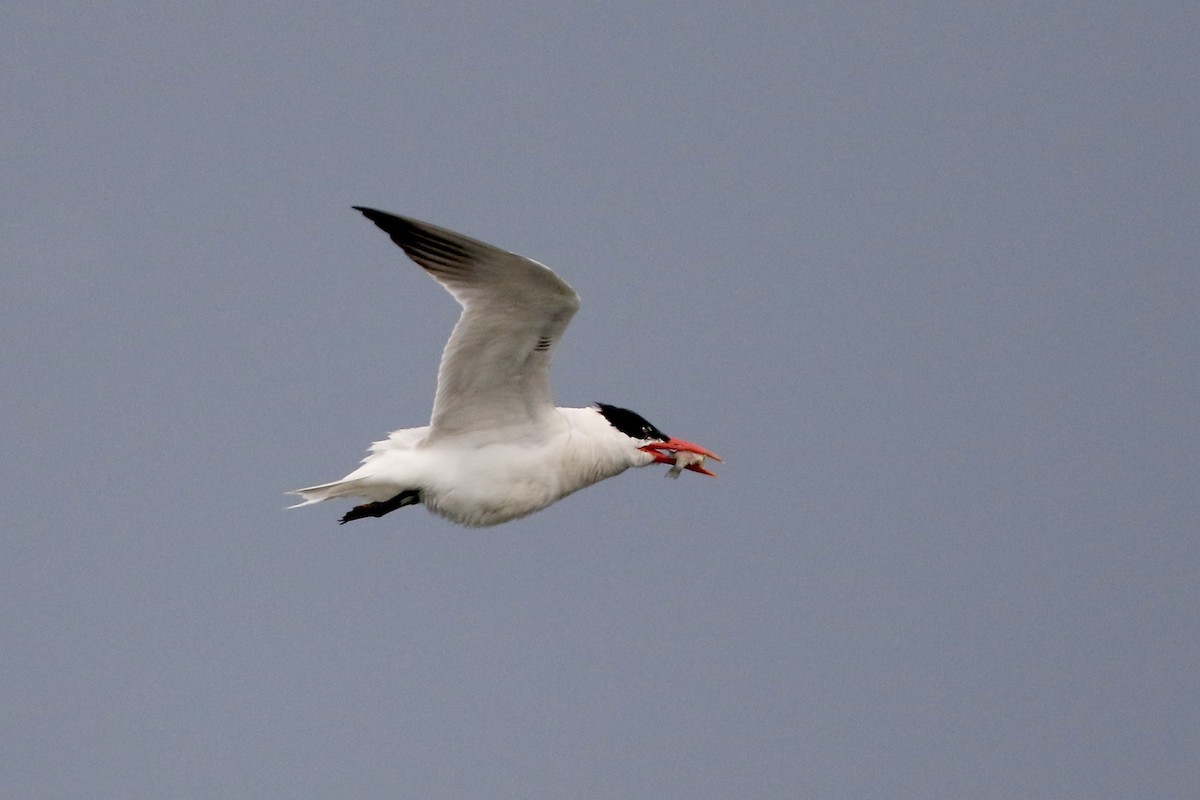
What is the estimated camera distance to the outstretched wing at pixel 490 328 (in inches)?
361

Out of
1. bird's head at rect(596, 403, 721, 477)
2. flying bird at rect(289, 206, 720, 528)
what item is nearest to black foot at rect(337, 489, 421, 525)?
flying bird at rect(289, 206, 720, 528)

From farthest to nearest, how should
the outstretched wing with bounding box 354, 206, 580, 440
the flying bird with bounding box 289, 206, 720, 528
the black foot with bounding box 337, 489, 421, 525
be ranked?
the black foot with bounding box 337, 489, 421, 525, the flying bird with bounding box 289, 206, 720, 528, the outstretched wing with bounding box 354, 206, 580, 440

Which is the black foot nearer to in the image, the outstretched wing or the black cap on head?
the outstretched wing

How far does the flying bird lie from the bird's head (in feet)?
0.04

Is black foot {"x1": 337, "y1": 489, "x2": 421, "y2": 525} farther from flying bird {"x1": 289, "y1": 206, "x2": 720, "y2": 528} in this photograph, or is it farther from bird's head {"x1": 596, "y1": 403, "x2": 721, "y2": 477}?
bird's head {"x1": 596, "y1": 403, "x2": 721, "y2": 477}

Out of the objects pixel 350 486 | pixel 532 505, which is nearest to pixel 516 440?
pixel 532 505

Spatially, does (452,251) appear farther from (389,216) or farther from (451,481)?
(451,481)

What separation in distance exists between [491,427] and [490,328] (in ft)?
3.10

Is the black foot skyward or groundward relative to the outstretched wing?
groundward

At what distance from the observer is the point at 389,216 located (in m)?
9.23

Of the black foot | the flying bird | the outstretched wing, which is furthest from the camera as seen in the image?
the black foot

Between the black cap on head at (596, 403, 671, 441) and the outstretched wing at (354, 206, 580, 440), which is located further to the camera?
the black cap on head at (596, 403, 671, 441)

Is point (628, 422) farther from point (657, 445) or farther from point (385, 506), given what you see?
point (385, 506)

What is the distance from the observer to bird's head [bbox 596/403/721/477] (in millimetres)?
10977
